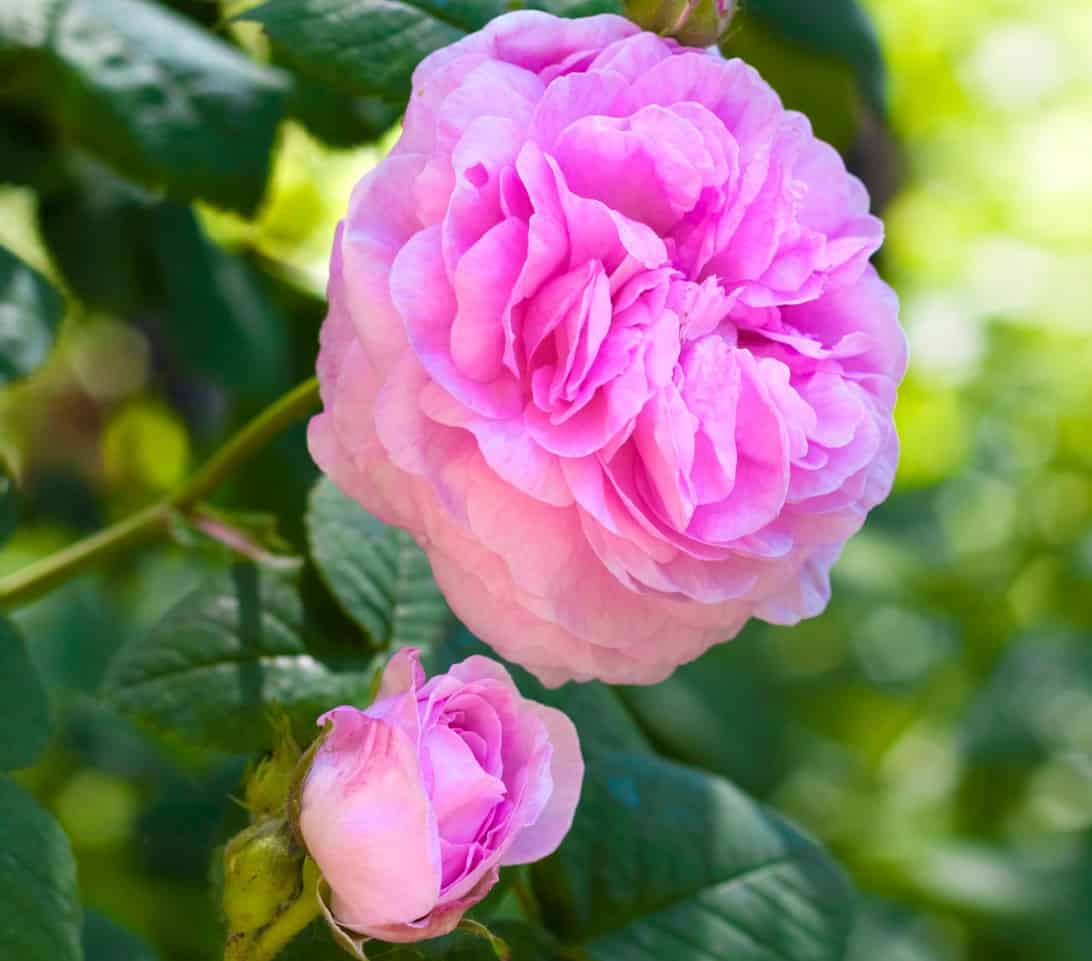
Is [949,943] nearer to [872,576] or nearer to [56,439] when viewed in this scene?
[872,576]

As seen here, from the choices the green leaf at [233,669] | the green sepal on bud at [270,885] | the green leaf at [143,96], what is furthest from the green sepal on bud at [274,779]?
the green leaf at [143,96]

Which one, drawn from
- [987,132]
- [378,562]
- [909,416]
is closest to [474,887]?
[378,562]

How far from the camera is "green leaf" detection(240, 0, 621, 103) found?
0.60 metres

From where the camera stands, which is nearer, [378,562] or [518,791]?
[518,791]

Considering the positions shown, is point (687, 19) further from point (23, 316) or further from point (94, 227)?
point (94, 227)

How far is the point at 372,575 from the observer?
687 millimetres

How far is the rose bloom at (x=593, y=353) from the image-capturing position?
484 millimetres

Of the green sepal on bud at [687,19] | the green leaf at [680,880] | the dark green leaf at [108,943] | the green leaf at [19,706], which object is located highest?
the green sepal on bud at [687,19]

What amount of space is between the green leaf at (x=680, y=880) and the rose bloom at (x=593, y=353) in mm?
155

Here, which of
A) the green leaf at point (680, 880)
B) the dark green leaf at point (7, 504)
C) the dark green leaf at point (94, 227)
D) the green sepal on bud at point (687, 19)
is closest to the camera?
the green sepal on bud at point (687, 19)

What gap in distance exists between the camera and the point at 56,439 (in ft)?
6.22

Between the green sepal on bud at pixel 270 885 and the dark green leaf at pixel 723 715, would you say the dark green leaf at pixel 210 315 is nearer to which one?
the dark green leaf at pixel 723 715

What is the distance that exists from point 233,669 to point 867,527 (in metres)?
1.16

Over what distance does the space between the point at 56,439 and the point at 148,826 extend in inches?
38.6
